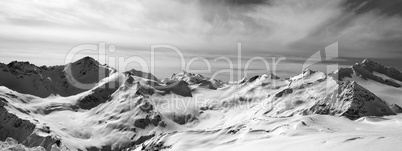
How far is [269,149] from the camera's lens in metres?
57.9

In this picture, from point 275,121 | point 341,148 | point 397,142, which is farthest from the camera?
point 275,121

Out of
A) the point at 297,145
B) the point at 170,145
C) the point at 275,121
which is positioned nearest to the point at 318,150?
the point at 297,145

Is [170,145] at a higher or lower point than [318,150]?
lower

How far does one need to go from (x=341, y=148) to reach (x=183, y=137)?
7380 centimetres

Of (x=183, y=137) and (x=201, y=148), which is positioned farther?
(x=183, y=137)

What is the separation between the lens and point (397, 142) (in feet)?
141

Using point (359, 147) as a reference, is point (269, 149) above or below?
below

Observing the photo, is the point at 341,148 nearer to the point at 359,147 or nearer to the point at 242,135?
the point at 359,147

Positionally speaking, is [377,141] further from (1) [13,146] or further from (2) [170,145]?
(2) [170,145]

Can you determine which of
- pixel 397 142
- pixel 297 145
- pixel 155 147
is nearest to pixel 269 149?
pixel 297 145

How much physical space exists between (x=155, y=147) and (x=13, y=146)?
212 ft

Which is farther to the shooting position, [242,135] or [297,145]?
[242,135]

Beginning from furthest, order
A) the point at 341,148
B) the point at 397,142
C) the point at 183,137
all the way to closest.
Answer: the point at 183,137, the point at 341,148, the point at 397,142

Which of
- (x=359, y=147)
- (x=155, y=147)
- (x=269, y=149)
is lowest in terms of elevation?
(x=155, y=147)
